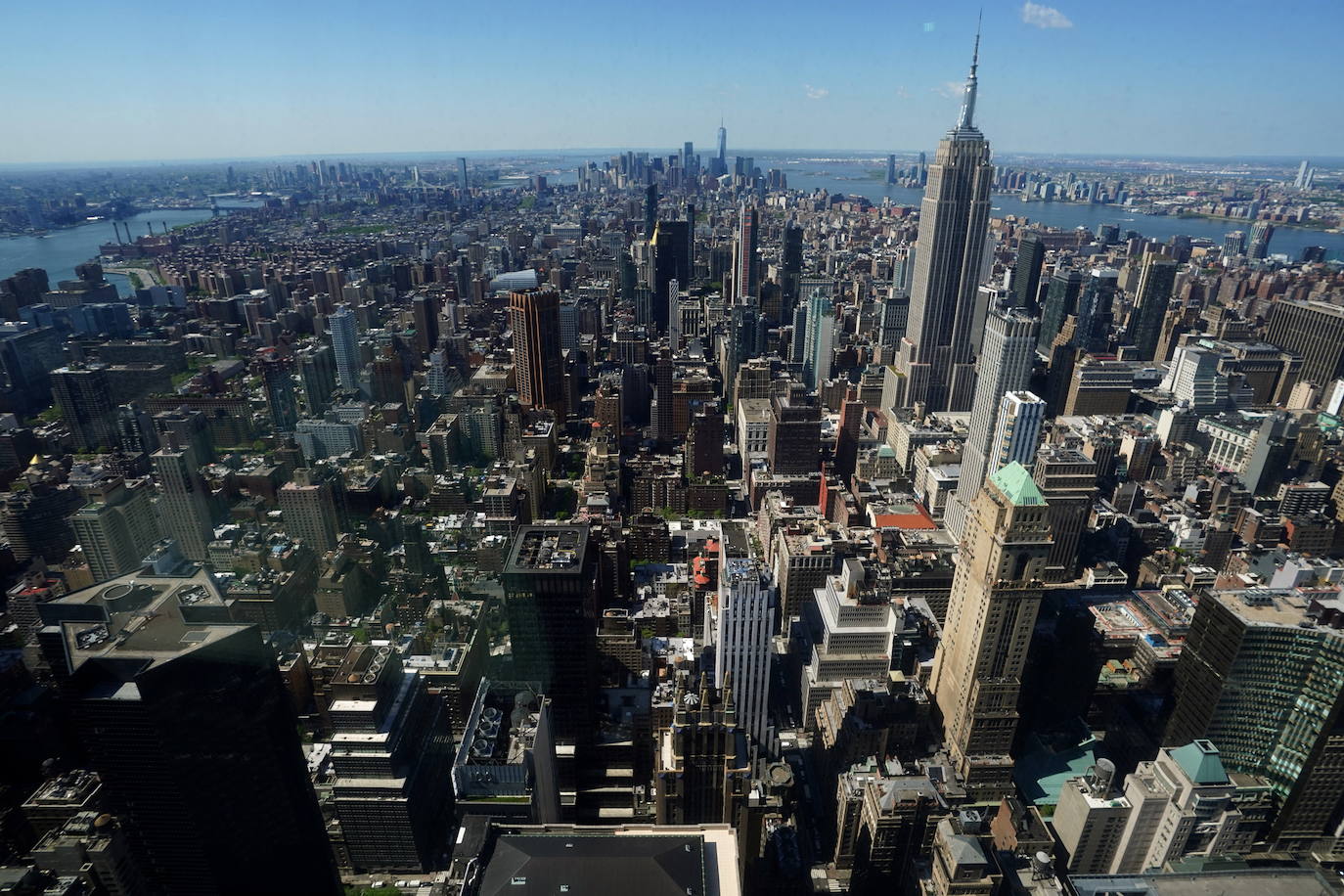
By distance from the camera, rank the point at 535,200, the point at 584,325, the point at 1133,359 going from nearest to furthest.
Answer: the point at 1133,359 → the point at 584,325 → the point at 535,200

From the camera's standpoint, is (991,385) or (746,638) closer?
(746,638)

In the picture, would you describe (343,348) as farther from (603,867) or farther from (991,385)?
(603,867)

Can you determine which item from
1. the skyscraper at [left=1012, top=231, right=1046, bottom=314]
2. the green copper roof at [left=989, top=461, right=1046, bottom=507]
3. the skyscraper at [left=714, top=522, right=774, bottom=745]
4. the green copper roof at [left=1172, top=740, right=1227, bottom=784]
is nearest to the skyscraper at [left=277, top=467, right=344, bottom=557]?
the skyscraper at [left=714, top=522, right=774, bottom=745]

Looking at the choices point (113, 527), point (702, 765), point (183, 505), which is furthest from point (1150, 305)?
point (113, 527)

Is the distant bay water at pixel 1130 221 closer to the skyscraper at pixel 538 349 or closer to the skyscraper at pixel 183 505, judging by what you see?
the skyscraper at pixel 538 349

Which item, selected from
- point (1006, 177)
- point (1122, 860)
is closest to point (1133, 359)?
point (1122, 860)

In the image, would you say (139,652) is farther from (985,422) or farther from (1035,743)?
(985,422)
